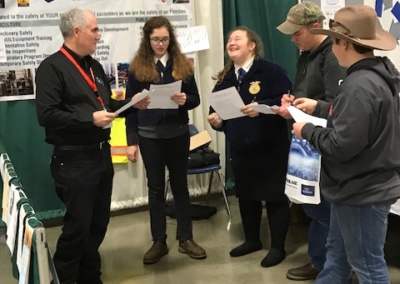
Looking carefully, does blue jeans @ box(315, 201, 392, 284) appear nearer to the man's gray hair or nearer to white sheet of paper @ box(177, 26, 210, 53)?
the man's gray hair

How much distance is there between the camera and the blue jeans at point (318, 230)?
2.58 metres

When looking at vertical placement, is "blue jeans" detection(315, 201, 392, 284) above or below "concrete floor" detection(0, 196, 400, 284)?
above

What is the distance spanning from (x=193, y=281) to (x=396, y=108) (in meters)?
1.58

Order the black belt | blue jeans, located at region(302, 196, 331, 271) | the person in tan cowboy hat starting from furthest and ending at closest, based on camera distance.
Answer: blue jeans, located at region(302, 196, 331, 271), the black belt, the person in tan cowboy hat

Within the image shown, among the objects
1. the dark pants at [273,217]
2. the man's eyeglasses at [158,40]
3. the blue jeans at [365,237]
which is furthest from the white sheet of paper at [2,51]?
the blue jeans at [365,237]

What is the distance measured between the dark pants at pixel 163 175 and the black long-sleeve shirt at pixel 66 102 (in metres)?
0.54

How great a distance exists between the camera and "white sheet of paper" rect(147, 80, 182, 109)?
2.77m

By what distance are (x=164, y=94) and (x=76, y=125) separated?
0.60 metres

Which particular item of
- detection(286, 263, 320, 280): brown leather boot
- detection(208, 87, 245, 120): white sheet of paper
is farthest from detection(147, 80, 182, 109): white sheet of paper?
detection(286, 263, 320, 280): brown leather boot

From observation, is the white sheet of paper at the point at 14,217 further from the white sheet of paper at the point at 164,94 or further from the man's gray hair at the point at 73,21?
the white sheet of paper at the point at 164,94

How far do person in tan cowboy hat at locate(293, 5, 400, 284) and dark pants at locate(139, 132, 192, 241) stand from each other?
1.21 meters

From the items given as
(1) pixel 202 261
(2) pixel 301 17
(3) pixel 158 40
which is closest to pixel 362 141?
(2) pixel 301 17

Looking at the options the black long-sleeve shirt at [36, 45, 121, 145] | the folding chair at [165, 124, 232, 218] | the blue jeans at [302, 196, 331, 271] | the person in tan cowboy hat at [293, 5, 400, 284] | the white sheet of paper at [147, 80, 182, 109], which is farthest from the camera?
the folding chair at [165, 124, 232, 218]

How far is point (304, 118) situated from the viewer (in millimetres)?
2076
